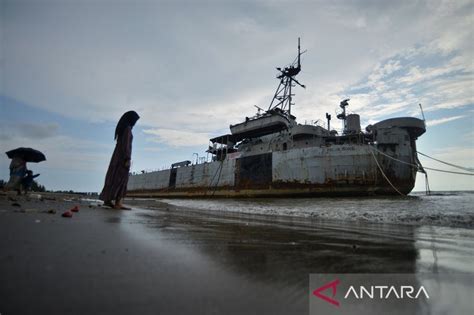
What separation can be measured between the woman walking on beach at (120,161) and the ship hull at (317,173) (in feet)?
51.9

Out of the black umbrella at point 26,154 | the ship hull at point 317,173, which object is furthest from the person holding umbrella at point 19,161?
the ship hull at point 317,173

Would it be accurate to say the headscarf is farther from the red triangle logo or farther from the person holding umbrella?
the person holding umbrella

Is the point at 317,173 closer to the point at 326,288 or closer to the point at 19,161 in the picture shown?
the point at 19,161

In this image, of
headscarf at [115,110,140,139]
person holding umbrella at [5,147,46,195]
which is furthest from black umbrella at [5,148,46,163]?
headscarf at [115,110,140,139]

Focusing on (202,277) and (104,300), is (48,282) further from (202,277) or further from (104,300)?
(202,277)

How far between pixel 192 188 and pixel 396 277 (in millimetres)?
28516

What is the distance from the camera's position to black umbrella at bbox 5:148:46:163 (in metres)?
8.45

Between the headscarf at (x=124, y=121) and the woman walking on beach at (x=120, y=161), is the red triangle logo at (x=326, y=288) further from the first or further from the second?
the headscarf at (x=124, y=121)

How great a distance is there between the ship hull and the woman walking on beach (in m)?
15.8

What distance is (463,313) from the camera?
0.79 metres

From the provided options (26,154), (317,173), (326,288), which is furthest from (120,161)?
(317,173)

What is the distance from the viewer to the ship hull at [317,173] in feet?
56.6

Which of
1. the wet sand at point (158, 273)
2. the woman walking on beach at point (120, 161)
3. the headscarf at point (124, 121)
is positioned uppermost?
the headscarf at point (124, 121)

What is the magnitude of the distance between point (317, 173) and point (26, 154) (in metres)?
17.1
